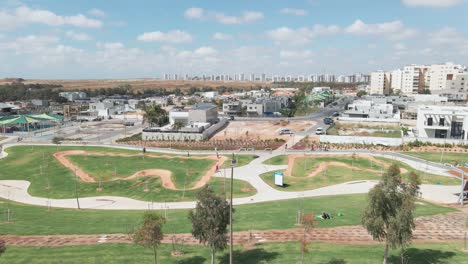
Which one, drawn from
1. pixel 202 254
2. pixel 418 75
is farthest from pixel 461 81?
pixel 202 254

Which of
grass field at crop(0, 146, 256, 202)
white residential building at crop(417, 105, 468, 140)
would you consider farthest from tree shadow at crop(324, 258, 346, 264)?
white residential building at crop(417, 105, 468, 140)

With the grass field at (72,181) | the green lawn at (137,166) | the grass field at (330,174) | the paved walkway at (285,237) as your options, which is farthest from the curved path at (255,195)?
the paved walkway at (285,237)

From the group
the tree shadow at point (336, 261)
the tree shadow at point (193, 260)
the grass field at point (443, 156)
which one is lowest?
the tree shadow at point (193, 260)

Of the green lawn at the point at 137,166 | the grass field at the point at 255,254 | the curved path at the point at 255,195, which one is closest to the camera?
the grass field at the point at 255,254

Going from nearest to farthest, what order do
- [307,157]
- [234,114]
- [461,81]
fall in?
[307,157] → [234,114] → [461,81]

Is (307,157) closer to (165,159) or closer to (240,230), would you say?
(165,159)

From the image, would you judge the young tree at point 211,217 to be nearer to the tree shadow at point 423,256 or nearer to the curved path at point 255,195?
the tree shadow at point 423,256

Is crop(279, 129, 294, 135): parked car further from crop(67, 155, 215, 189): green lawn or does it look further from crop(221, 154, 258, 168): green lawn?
crop(67, 155, 215, 189): green lawn

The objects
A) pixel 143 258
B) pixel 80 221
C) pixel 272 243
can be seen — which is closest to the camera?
pixel 143 258
